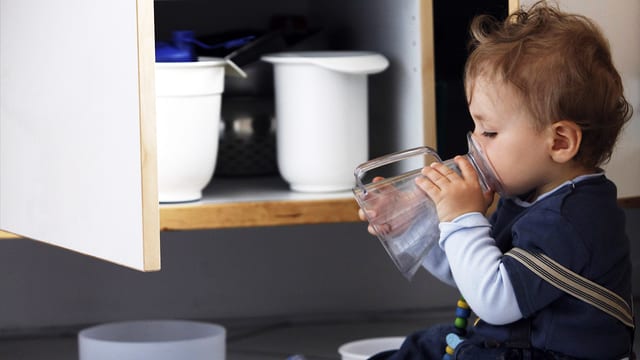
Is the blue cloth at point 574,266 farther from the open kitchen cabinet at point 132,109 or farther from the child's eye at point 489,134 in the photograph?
the open kitchen cabinet at point 132,109

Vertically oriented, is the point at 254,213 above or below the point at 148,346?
above

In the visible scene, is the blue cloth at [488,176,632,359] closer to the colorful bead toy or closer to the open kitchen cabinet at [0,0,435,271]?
the colorful bead toy

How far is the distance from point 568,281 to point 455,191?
0.15 metres

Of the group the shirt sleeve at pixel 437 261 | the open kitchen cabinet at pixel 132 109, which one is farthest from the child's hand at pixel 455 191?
the open kitchen cabinet at pixel 132 109

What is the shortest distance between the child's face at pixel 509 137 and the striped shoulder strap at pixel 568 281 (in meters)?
0.09

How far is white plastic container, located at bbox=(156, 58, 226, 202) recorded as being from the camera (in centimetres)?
154

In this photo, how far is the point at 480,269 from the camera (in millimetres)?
1158

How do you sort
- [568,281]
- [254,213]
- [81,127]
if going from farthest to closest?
[254,213], [81,127], [568,281]

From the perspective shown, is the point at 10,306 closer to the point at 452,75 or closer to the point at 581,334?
the point at 452,75

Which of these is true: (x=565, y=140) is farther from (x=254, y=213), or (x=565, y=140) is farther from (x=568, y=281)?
(x=254, y=213)

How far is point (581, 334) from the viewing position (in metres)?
1.15

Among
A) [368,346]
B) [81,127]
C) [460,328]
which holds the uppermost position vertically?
[81,127]

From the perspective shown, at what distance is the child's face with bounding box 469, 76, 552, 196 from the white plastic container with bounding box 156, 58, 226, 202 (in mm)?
454

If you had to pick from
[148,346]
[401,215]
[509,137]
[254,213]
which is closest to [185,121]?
[254,213]
